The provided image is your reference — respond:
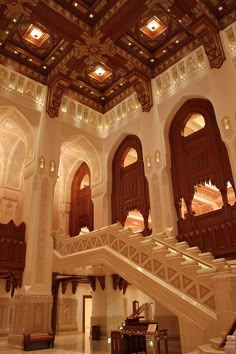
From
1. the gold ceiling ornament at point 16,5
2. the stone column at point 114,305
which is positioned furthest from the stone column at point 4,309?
the gold ceiling ornament at point 16,5

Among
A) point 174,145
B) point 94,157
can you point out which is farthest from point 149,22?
point 94,157

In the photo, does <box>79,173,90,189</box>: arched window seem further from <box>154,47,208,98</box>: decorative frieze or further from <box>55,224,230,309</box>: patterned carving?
<box>154,47,208,98</box>: decorative frieze

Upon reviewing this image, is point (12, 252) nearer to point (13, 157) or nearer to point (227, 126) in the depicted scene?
point (13, 157)

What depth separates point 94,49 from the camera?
11578mm

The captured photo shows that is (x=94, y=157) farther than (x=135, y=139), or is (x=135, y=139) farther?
(x=94, y=157)

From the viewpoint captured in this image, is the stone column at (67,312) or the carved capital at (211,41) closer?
the carved capital at (211,41)

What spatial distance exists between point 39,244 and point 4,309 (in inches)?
146

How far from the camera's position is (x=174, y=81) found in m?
12.5

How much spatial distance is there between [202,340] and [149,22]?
34.1 ft

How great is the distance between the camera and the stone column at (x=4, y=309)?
39.3ft

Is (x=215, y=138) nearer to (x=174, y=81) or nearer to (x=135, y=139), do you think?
(x=174, y=81)

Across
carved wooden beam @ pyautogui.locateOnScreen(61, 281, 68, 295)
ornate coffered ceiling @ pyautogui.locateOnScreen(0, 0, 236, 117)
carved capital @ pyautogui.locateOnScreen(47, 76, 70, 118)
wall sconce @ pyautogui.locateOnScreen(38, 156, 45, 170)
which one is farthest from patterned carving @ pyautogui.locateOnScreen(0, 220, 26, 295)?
ornate coffered ceiling @ pyautogui.locateOnScreen(0, 0, 236, 117)

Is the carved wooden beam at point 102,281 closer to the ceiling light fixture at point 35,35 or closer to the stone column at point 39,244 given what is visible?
the stone column at point 39,244

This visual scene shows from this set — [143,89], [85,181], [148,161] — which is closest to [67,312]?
[85,181]
